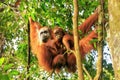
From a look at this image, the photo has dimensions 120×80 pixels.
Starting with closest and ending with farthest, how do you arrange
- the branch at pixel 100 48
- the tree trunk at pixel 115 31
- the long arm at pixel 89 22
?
1. the tree trunk at pixel 115 31
2. the branch at pixel 100 48
3. the long arm at pixel 89 22

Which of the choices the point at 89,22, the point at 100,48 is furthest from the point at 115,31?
the point at 89,22

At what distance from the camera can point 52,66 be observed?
207 inches

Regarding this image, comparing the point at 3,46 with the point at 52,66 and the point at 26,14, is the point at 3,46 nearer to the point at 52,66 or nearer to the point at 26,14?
the point at 52,66

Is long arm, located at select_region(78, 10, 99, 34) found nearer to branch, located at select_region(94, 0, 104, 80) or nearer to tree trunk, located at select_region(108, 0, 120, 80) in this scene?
branch, located at select_region(94, 0, 104, 80)

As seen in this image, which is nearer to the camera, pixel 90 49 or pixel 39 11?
pixel 39 11

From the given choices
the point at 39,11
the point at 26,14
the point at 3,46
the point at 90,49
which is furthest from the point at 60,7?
the point at 3,46

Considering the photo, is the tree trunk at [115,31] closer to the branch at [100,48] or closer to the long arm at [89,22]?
the branch at [100,48]

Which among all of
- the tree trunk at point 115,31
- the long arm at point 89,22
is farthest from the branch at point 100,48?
the long arm at point 89,22

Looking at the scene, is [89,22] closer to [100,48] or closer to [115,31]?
[100,48]

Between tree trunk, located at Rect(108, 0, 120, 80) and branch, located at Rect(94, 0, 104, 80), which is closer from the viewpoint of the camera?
tree trunk, located at Rect(108, 0, 120, 80)

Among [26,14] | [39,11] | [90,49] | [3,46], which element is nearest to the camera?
[26,14]

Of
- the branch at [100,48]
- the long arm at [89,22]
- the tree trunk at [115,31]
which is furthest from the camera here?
the long arm at [89,22]

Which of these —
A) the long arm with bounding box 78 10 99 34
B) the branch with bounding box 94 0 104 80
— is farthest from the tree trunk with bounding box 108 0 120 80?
the long arm with bounding box 78 10 99 34

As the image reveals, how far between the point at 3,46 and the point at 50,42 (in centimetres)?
132
